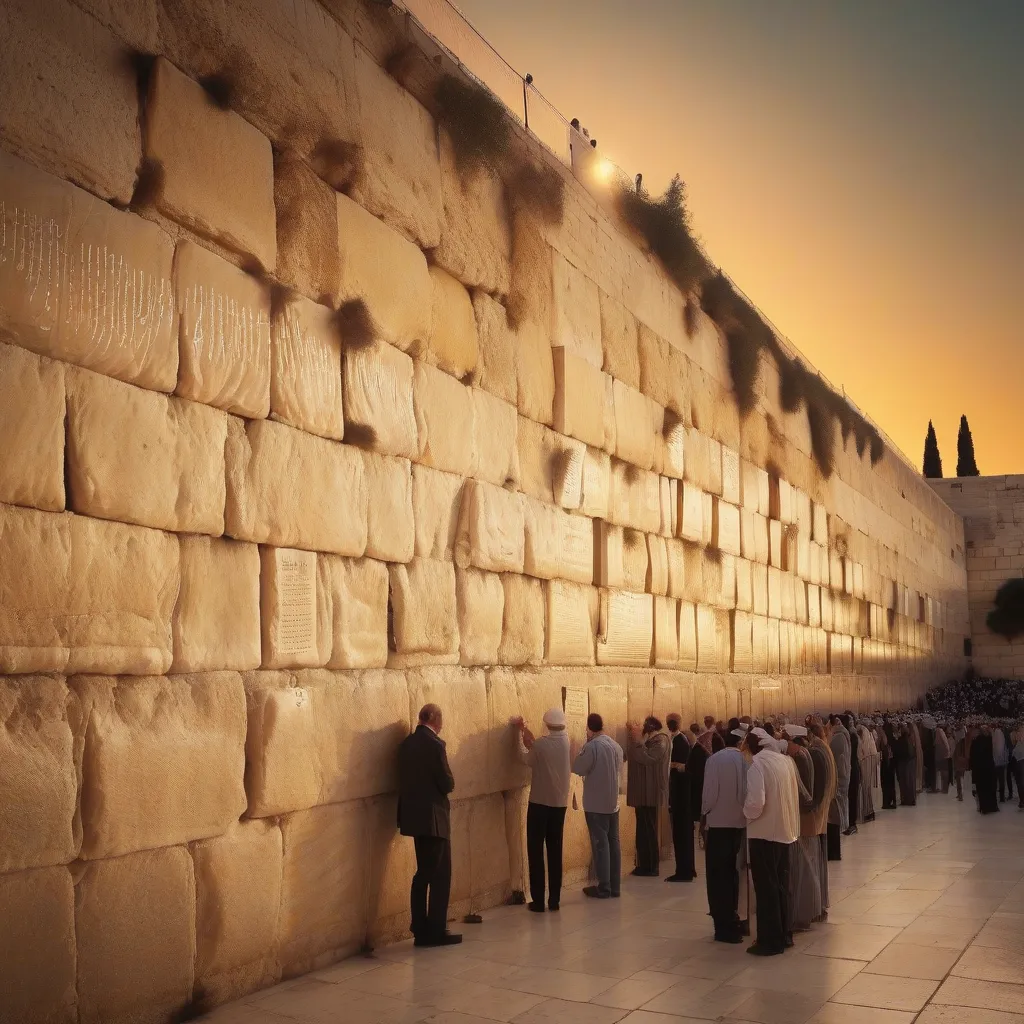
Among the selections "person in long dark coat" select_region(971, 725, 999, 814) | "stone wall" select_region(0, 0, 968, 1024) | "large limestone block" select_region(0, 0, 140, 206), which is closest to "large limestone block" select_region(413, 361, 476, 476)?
"stone wall" select_region(0, 0, 968, 1024)

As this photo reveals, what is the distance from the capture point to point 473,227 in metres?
8.19

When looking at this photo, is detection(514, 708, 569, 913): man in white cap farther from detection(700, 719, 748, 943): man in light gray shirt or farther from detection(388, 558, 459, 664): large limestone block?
detection(700, 719, 748, 943): man in light gray shirt

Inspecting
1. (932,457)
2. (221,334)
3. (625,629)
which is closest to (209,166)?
(221,334)

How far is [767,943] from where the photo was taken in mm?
6375

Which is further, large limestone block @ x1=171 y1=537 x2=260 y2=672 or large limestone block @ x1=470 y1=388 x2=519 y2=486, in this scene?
large limestone block @ x1=470 y1=388 x2=519 y2=486

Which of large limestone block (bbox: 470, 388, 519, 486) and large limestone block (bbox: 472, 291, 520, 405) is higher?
large limestone block (bbox: 472, 291, 520, 405)

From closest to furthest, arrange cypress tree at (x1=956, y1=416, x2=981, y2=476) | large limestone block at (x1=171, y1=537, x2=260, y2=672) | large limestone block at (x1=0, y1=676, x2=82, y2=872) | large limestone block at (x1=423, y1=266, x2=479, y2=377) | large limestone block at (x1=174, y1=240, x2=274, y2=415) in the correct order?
large limestone block at (x1=0, y1=676, x2=82, y2=872) < large limestone block at (x1=171, y1=537, x2=260, y2=672) < large limestone block at (x1=174, y1=240, x2=274, y2=415) < large limestone block at (x1=423, y1=266, x2=479, y2=377) < cypress tree at (x1=956, y1=416, x2=981, y2=476)

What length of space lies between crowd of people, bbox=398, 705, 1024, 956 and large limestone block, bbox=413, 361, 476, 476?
183cm

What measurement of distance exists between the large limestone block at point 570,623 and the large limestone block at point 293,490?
2773 millimetres

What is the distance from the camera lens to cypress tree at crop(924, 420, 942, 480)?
51.1 metres

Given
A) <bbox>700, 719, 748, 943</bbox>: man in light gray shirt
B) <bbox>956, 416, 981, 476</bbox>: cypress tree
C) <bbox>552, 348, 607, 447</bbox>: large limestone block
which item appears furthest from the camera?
<bbox>956, 416, 981, 476</bbox>: cypress tree

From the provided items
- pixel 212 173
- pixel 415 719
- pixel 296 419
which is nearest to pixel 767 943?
pixel 415 719

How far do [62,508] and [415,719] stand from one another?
2.96 meters

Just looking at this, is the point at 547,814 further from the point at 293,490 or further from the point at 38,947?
the point at 38,947
